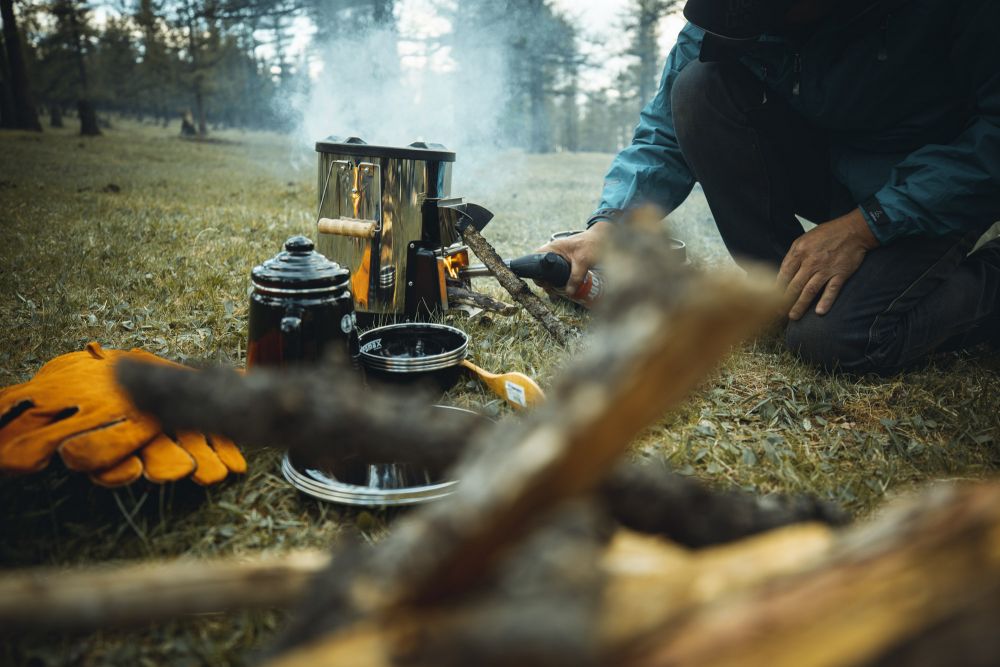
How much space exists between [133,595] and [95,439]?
2.73ft

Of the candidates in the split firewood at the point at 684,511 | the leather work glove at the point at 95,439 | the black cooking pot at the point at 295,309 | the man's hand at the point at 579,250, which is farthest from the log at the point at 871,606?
the man's hand at the point at 579,250

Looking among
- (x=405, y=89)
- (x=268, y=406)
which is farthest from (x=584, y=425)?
(x=405, y=89)

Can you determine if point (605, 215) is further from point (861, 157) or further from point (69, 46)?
point (69, 46)

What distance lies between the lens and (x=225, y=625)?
114cm

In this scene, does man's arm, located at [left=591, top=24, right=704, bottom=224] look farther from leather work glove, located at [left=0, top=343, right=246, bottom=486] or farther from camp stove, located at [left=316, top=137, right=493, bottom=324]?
leather work glove, located at [left=0, top=343, right=246, bottom=486]

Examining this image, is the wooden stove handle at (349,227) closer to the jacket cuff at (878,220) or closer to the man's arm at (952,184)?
the man's arm at (952,184)

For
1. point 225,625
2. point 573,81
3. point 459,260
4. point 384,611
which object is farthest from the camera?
point 573,81

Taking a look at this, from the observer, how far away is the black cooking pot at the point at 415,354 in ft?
6.34

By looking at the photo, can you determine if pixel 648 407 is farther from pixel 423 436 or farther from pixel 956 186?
pixel 956 186

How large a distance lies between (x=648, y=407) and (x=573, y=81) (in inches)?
1610

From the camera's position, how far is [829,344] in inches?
91.0

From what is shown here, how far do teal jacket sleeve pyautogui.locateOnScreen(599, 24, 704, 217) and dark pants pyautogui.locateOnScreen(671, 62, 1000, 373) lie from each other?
0.17 meters

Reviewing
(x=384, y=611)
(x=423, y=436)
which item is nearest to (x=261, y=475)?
(x=423, y=436)

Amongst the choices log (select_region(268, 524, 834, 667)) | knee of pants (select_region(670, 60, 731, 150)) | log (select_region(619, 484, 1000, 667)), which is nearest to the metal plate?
log (select_region(268, 524, 834, 667))
